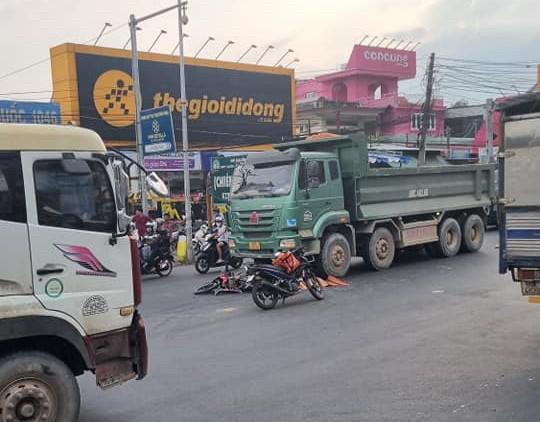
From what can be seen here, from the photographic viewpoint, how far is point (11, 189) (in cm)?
389

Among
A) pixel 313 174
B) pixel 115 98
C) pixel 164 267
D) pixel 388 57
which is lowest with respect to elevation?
pixel 164 267

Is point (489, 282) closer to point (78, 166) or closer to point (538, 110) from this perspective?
point (538, 110)

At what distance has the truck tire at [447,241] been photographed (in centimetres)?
1423

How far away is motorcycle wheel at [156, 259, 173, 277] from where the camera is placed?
13.6 meters

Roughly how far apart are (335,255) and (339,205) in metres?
1.02

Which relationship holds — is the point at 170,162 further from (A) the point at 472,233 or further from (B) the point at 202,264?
(A) the point at 472,233

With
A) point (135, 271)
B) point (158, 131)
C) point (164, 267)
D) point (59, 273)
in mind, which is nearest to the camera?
point (59, 273)

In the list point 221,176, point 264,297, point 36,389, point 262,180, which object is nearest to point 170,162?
point 221,176

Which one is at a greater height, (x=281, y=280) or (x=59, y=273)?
(x=59, y=273)

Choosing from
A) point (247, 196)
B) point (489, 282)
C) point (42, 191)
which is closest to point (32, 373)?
point (42, 191)

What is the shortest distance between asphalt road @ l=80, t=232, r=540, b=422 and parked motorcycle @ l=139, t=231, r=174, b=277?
333 cm

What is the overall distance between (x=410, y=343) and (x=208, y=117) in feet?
63.1

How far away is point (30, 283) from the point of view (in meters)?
3.94

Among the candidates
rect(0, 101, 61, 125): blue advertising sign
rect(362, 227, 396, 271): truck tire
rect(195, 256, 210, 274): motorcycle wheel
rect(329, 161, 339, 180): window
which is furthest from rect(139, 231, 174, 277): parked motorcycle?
rect(0, 101, 61, 125): blue advertising sign
